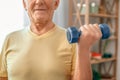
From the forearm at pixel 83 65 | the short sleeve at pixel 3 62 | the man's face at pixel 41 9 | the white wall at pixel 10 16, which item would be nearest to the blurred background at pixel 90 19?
the white wall at pixel 10 16

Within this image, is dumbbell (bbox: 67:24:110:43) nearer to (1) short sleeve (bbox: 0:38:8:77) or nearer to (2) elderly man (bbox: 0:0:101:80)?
(2) elderly man (bbox: 0:0:101:80)

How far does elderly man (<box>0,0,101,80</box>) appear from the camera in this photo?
91cm

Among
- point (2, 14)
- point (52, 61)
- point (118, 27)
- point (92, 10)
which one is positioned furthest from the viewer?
point (118, 27)

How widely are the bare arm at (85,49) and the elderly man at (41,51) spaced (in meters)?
0.02

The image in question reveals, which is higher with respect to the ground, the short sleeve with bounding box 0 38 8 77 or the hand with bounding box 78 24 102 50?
the hand with bounding box 78 24 102 50

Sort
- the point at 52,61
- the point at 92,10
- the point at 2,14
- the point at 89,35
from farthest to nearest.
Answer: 1. the point at 92,10
2. the point at 2,14
3. the point at 52,61
4. the point at 89,35

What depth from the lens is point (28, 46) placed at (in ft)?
3.13

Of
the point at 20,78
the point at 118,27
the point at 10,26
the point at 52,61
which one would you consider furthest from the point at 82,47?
the point at 118,27

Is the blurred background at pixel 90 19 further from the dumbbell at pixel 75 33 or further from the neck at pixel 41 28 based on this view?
the dumbbell at pixel 75 33

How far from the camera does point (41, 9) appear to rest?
0.95 meters

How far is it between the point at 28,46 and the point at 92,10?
5.46 ft

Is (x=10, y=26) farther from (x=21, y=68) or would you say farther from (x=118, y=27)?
(x=118, y=27)

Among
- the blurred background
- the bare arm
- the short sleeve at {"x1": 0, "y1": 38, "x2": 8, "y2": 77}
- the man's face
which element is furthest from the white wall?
the bare arm

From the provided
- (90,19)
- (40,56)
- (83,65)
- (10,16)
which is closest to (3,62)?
(40,56)
